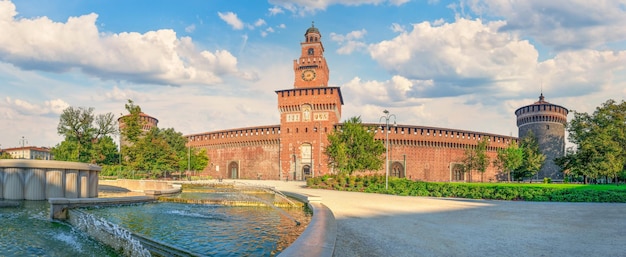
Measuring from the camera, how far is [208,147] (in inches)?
2689

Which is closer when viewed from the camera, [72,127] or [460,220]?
[460,220]

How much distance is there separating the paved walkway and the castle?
4010cm

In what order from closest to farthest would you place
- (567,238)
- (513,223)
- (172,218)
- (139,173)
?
(567,238), (513,223), (172,218), (139,173)

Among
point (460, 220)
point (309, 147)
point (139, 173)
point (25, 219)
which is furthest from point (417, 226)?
point (309, 147)

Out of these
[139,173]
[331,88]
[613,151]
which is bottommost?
[139,173]

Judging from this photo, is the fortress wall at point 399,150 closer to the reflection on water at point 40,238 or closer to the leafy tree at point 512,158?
the leafy tree at point 512,158

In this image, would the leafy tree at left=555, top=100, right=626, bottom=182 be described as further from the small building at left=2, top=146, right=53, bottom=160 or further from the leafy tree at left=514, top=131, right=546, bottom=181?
the small building at left=2, top=146, right=53, bottom=160

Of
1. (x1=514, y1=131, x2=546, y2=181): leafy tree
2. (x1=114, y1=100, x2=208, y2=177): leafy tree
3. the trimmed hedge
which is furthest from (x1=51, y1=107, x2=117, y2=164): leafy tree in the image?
(x1=514, y1=131, x2=546, y2=181): leafy tree

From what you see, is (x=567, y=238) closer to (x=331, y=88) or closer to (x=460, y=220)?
(x=460, y=220)

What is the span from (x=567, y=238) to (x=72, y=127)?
198 ft

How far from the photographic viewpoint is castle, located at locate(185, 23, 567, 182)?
184 feet

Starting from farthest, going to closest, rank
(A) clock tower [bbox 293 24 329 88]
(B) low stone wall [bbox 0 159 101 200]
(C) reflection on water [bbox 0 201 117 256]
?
(A) clock tower [bbox 293 24 329 88]
(B) low stone wall [bbox 0 159 101 200]
(C) reflection on water [bbox 0 201 117 256]

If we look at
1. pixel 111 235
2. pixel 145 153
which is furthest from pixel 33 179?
pixel 145 153

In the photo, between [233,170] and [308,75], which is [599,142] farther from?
[233,170]
